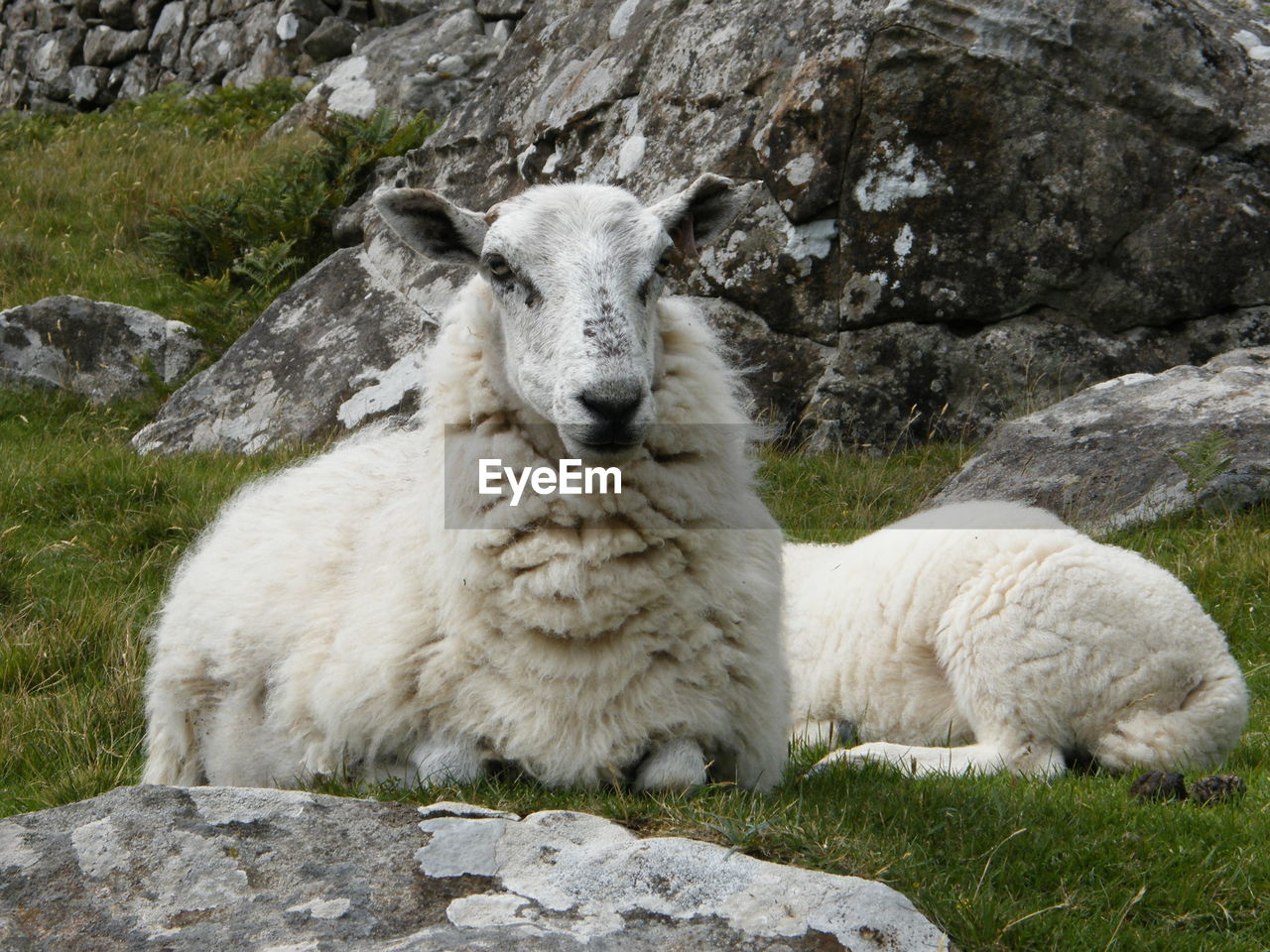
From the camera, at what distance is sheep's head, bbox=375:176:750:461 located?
11.9ft

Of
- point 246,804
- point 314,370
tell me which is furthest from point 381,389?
point 246,804

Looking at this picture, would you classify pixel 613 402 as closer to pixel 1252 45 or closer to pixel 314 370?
pixel 314 370

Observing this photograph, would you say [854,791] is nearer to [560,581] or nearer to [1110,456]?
[560,581]

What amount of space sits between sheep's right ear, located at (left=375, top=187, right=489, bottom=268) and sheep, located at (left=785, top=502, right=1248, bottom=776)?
2.08 metres

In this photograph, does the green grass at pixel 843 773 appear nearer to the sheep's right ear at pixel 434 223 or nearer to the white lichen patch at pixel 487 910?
the white lichen patch at pixel 487 910

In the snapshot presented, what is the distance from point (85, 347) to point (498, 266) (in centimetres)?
680

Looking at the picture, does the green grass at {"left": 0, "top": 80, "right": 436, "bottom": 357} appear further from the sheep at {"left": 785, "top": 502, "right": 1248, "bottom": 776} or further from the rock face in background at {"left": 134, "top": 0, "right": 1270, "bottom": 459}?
the sheep at {"left": 785, "top": 502, "right": 1248, "bottom": 776}

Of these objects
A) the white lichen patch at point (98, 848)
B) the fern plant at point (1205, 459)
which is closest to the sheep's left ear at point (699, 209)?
the white lichen patch at point (98, 848)

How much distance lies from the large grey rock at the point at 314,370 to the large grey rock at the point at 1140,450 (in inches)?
156

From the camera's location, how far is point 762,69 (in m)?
8.91

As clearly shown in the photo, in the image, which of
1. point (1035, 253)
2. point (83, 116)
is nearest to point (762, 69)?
point (1035, 253)

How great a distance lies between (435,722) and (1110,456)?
508 centimetres

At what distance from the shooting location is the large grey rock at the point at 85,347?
9.61m

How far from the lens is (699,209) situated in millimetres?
4676
